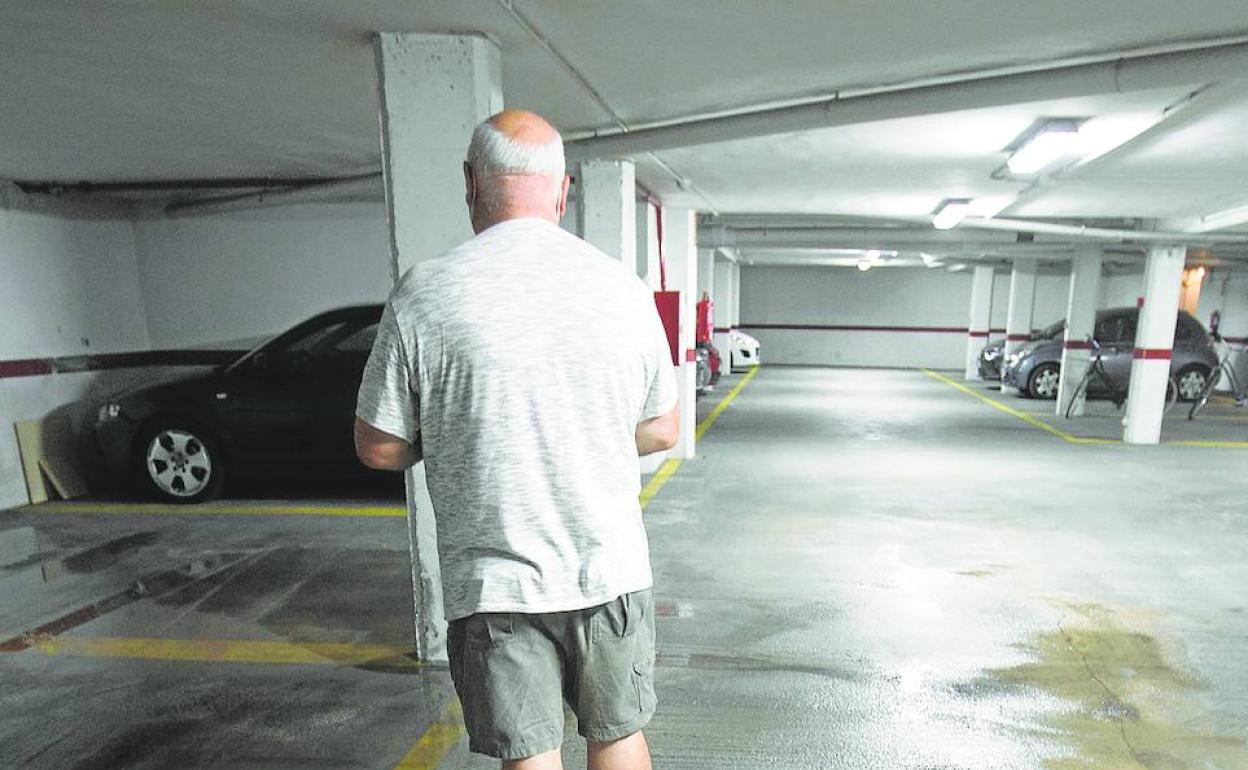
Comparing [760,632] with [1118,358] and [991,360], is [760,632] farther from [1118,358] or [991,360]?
[991,360]

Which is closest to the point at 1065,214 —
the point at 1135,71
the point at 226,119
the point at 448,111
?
the point at 1135,71

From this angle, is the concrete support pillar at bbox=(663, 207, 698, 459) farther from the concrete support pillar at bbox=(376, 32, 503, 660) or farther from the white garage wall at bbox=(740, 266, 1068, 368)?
the white garage wall at bbox=(740, 266, 1068, 368)

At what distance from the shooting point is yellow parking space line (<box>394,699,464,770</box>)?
7.45 ft

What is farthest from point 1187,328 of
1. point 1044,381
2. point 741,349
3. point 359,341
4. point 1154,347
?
point 359,341

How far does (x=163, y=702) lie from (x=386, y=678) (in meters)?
0.83

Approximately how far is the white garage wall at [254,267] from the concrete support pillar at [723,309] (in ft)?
34.3

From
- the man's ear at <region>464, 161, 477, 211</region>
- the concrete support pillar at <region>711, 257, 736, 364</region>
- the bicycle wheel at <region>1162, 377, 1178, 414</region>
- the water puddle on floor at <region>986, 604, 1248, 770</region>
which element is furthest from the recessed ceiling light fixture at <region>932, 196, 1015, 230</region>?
the concrete support pillar at <region>711, 257, 736, 364</region>

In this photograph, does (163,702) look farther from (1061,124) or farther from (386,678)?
(1061,124)

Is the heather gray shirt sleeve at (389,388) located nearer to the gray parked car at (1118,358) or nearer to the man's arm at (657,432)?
the man's arm at (657,432)

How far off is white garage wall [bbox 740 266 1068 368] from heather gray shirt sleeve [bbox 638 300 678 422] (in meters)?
18.0

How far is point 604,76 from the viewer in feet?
10.1

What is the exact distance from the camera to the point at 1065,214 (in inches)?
297

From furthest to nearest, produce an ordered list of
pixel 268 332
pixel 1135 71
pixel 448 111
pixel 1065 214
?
pixel 1065 214
pixel 268 332
pixel 1135 71
pixel 448 111

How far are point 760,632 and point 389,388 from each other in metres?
2.48
